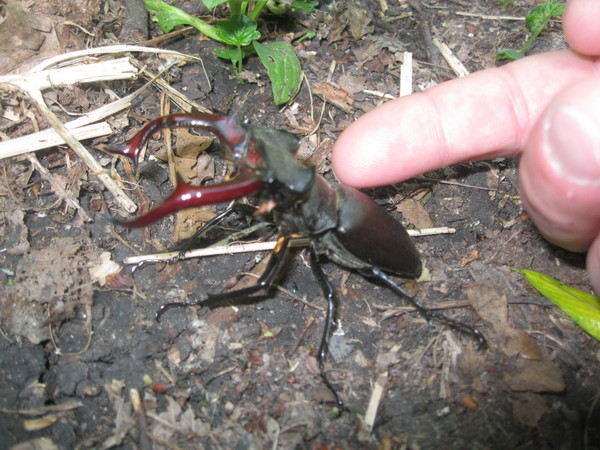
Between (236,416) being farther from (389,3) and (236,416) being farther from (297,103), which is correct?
(389,3)

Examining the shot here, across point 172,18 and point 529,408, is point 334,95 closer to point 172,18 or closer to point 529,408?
point 172,18

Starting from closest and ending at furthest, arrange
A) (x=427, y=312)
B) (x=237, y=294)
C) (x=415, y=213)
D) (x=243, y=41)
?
(x=237, y=294)
(x=427, y=312)
(x=415, y=213)
(x=243, y=41)

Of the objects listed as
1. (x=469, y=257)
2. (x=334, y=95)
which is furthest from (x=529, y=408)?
(x=334, y=95)

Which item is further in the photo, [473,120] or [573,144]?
[473,120]

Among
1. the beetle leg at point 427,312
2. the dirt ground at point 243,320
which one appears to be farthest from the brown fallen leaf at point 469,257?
the beetle leg at point 427,312

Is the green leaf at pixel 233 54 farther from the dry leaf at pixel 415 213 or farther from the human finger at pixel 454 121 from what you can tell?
the dry leaf at pixel 415 213

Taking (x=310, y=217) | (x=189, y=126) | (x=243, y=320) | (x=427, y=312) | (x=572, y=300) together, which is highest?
(x=189, y=126)

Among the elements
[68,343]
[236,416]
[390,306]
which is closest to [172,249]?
[68,343]
